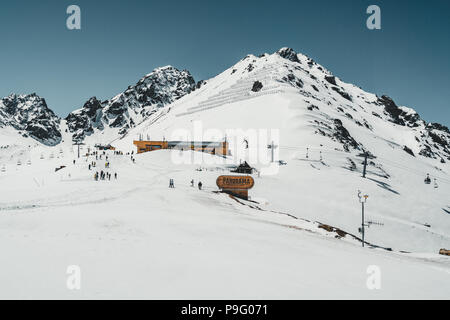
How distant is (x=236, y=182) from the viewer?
28.6 m

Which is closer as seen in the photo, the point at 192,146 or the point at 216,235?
the point at 216,235

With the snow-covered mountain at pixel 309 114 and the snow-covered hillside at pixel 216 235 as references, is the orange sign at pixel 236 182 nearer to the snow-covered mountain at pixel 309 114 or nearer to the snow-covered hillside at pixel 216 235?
the snow-covered hillside at pixel 216 235

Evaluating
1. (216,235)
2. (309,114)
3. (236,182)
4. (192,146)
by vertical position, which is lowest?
(216,235)

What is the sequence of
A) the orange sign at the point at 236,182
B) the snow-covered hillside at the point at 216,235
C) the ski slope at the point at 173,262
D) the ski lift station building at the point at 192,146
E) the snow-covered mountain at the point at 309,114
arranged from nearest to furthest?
the ski slope at the point at 173,262 < the snow-covered hillside at the point at 216,235 < the orange sign at the point at 236,182 < the ski lift station building at the point at 192,146 < the snow-covered mountain at the point at 309,114

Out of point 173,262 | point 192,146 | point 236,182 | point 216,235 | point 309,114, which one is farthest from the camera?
point 309,114

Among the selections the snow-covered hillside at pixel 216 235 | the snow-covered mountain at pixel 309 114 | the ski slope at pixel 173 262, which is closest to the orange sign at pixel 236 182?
the snow-covered hillside at pixel 216 235

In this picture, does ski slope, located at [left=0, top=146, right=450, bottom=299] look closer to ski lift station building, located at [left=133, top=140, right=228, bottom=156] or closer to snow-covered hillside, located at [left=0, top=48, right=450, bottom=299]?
snow-covered hillside, located at [left=0, top=48, right=450, bottom=299]

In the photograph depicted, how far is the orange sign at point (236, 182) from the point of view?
93.4 feet

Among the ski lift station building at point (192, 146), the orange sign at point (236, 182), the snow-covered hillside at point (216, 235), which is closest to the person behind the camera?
the snow-covered hillside at point (216, 235)

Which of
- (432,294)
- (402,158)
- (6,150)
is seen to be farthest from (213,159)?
(6,150)

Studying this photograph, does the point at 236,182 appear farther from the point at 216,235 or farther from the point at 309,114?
the point at 309,114

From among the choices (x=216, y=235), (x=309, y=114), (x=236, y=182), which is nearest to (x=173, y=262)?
(x=216, y=235)
